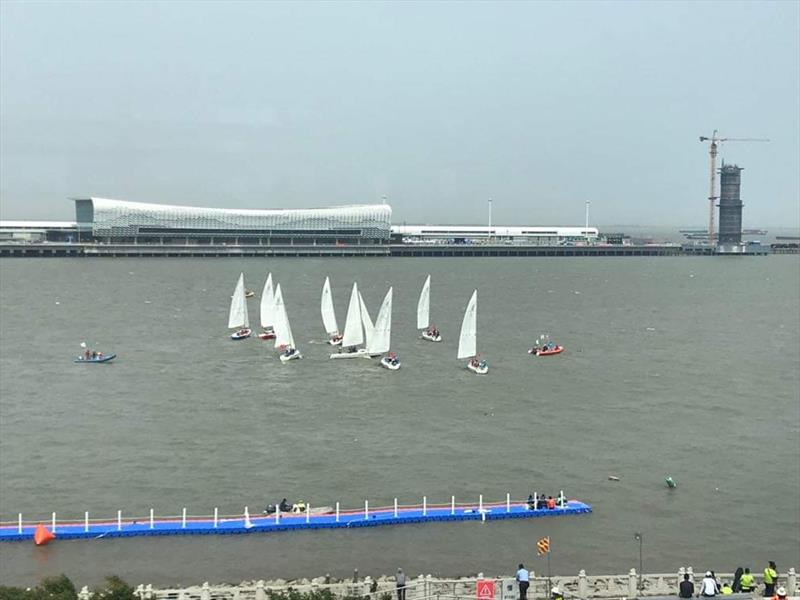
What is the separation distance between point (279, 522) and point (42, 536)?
623 cm

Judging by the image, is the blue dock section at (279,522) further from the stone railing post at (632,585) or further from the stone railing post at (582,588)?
the stone railing post at (632,585)

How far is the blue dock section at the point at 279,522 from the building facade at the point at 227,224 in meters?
146

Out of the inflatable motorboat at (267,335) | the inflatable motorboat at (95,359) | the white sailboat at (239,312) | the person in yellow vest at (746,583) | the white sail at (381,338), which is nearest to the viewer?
the person in yellow vest at (746,583)

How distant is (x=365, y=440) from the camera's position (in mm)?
34906

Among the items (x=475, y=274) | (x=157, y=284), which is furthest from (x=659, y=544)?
(x=475, y=274)

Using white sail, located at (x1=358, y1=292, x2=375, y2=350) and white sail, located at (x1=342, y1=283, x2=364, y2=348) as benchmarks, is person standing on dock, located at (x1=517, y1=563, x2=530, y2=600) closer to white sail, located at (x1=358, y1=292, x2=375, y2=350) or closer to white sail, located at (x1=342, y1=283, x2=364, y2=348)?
white sail, located at (x1=358, y1=292, x2=375, y2=350)

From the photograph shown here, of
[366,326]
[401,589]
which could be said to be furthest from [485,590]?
[366,326]

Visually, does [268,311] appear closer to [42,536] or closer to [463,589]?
[42,536]

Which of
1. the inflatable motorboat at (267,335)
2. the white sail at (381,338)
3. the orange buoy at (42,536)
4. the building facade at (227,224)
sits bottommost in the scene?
the orange buoy at (42,536)

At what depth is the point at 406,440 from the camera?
1372 inches

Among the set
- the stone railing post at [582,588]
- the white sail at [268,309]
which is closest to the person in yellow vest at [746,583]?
the stone railing post at [582,588]

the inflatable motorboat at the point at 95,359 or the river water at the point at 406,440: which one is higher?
the inflatable motorboat at the point at 95,359

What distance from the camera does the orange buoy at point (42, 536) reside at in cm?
2433

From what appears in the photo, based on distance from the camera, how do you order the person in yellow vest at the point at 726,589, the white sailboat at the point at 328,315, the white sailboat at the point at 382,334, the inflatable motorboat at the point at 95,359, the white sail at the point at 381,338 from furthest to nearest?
the white sailboat at the point at 328,315 → the white sail at the point at 381,338 → the white sailboat at the point at 382,334 → the inflatable motorboat at the point at 95,359 → the person in yellow vest at the point at 726,589
